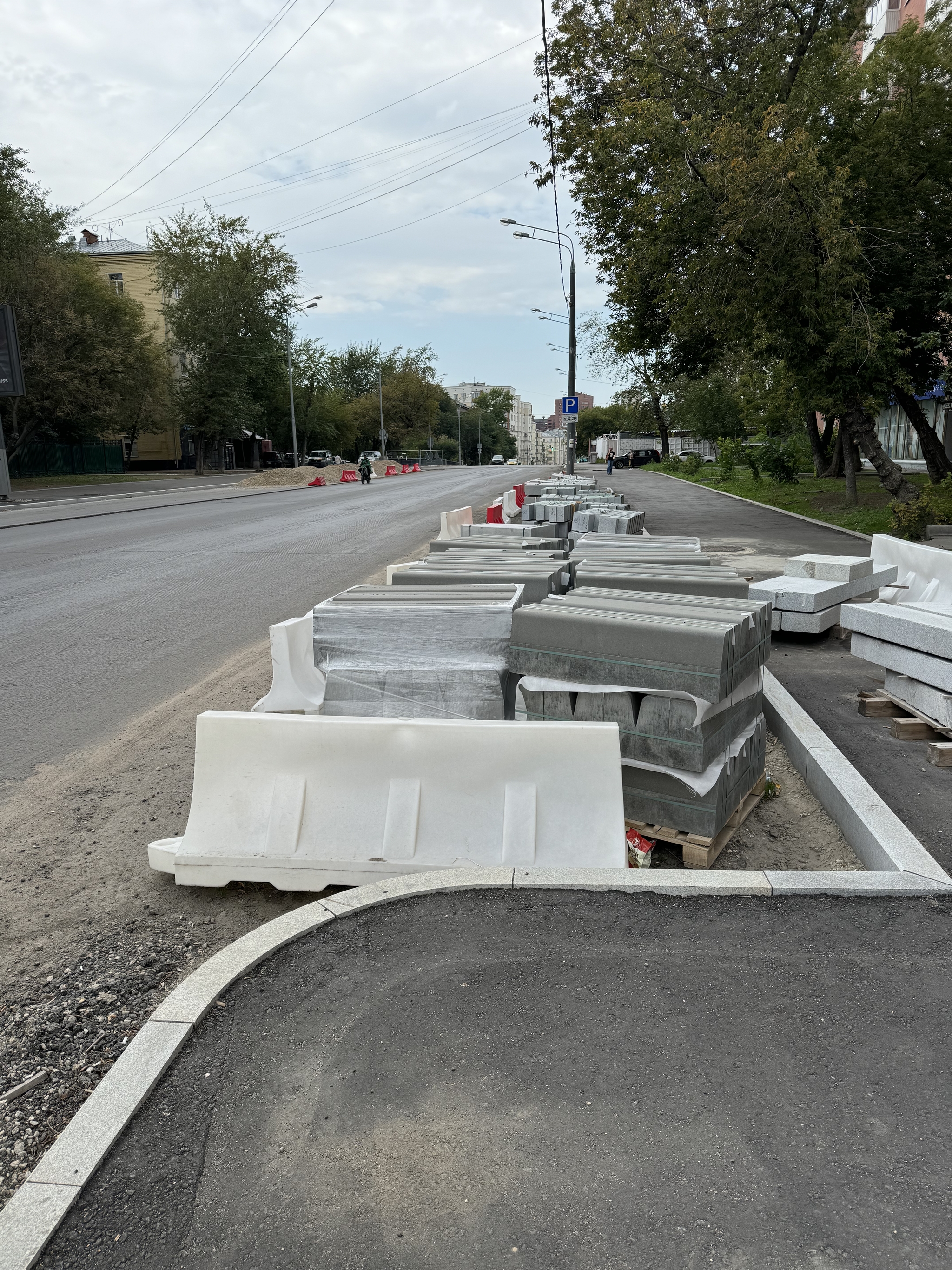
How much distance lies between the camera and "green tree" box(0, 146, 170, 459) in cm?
3709

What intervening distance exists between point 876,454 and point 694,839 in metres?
16.2

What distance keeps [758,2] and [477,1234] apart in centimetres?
2255

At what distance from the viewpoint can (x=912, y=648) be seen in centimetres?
571

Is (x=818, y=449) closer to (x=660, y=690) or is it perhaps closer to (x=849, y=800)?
(x=849, y=800)

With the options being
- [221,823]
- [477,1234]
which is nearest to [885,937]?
[477,1234]

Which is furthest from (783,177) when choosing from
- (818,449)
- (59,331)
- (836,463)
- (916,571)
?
(59,331)

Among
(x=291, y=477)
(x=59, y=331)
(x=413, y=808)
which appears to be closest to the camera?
(x=413, y=808)

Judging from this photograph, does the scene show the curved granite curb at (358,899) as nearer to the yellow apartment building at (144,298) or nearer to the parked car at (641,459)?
the yellow apartment building at (144,298)

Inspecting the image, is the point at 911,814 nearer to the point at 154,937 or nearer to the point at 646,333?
the point at 154,937

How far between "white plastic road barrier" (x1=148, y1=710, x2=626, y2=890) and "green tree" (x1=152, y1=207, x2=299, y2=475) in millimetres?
52647

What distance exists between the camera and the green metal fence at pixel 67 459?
45.6 metres

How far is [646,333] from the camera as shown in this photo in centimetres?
2275

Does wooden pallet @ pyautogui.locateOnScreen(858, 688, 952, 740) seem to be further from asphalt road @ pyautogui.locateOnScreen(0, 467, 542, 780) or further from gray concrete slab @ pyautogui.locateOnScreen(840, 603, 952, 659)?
asphalt road @ pyautogui.locateOnScreen(0, 467, 542, 780)

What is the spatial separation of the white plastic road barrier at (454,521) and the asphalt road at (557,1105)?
27.0 feet
